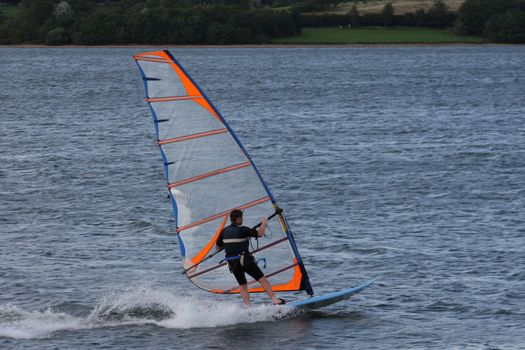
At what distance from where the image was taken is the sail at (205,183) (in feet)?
54.7

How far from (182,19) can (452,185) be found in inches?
4889

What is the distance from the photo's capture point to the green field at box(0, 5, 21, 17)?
17075cm

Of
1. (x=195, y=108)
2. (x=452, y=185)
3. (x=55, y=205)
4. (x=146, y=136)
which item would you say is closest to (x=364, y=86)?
(x=146, y=136)

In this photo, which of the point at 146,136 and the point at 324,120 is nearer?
the point at 146,136

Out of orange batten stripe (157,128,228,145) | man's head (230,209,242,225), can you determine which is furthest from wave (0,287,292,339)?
orange batten stripe (157,128,228,145)

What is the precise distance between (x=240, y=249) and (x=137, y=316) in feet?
8.15

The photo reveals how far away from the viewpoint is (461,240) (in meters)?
24.6

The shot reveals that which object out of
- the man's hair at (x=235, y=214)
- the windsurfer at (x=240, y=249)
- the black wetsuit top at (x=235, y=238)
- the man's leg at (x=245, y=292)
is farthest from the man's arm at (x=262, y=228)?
the man's leg at (x=245, y=292)

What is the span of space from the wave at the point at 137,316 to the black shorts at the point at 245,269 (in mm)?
736

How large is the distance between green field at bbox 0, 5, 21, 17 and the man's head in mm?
159235

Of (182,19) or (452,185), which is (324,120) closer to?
(452,185)

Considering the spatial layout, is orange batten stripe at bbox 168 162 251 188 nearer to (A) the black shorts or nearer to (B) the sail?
(B) the sail

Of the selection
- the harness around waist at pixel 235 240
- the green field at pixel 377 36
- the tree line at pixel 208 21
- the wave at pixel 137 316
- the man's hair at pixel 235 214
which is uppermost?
the man's hair at pixel 235 214

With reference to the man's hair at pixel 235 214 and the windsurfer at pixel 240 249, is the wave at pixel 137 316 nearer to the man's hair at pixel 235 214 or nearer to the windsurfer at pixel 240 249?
the windsurfer at pixel 240 249
